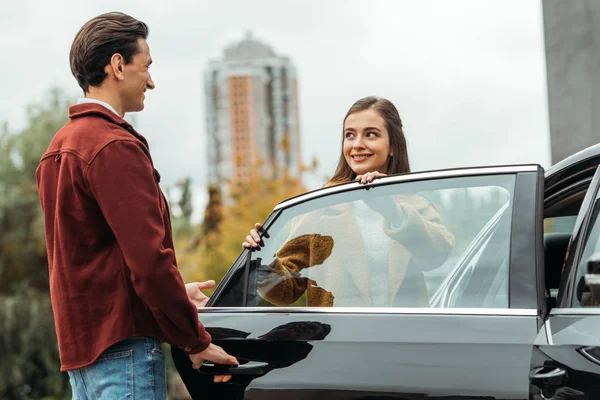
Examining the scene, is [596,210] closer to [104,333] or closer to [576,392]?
[576,392]

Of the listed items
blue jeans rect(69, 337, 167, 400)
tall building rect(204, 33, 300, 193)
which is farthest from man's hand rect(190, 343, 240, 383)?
Answer: tall building rect(204, 33, 300, 193)

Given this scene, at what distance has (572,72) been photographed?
393 inches

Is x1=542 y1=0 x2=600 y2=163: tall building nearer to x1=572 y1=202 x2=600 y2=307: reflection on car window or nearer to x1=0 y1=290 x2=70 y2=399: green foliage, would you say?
x1=572 y1=202 x2=600 y2=307: reflection on car window

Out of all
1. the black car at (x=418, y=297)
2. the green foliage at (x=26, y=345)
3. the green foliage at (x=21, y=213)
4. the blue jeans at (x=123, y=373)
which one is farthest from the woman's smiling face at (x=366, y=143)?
the green foliage at (x=21, y=213)

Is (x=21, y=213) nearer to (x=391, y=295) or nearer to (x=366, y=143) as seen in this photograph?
(x=366, y=143)

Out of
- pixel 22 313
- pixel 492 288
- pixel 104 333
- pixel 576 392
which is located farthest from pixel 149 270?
pixel 22 313

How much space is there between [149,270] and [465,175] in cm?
96

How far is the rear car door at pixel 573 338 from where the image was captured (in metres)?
2.20

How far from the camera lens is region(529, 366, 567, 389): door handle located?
2219 mm

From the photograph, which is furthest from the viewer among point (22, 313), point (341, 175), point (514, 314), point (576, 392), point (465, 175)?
point (22, 313)

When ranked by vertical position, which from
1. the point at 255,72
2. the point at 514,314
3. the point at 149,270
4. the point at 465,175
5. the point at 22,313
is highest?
the point at 255,72

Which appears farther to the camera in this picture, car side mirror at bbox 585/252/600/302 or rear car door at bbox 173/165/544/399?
rear car door at bbox 173/165/544/399

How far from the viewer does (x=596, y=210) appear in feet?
8.00

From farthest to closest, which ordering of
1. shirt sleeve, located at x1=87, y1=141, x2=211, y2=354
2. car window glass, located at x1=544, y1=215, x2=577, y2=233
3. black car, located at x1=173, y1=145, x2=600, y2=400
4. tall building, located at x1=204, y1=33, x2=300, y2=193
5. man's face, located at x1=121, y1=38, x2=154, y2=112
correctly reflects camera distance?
1. tall building, located at x1=204, y1=33, x2=300, y2=193
2. car window glass, located at x1=544, y1=215, x2=577, y2=233
3. man's face, located at x1=121, y1=38, x2=154, y2=112
4. shirt sleeve, located at x1=87, y1=141, x2=211, y2=354
5. black car, located at x1=173, y1=145, x2=600, y2=400
